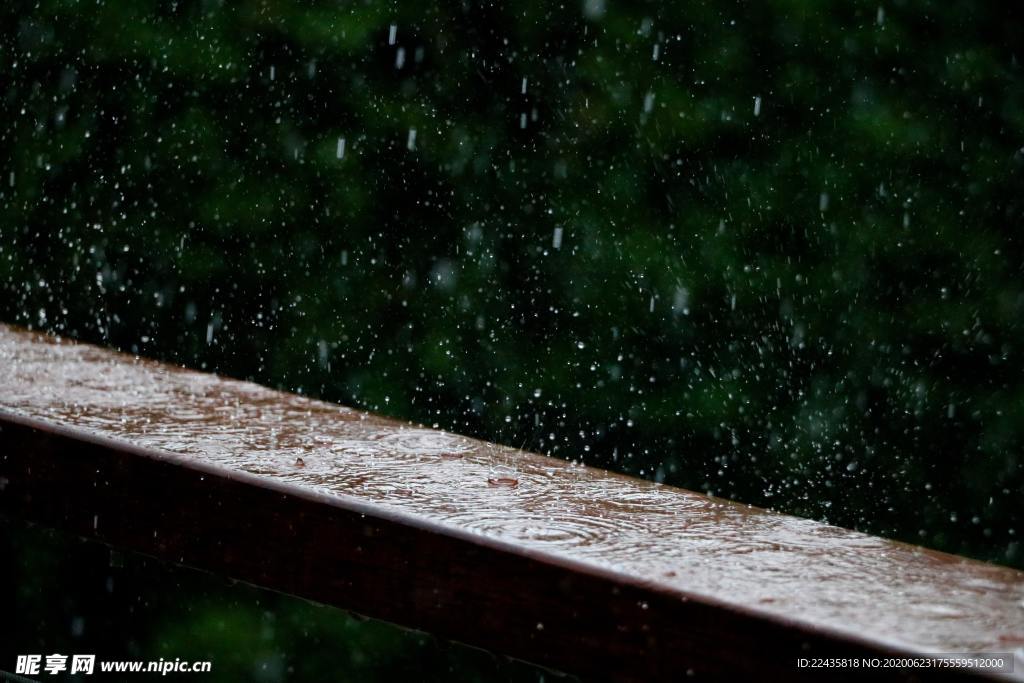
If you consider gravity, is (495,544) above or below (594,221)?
below

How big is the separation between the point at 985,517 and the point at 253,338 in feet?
6.76

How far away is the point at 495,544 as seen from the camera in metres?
0.98

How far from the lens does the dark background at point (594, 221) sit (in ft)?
7.86

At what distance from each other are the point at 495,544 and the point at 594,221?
178 cm

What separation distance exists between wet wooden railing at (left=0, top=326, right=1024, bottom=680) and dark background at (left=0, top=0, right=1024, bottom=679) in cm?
130

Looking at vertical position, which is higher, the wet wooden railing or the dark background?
the dark background

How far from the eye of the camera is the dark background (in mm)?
2395

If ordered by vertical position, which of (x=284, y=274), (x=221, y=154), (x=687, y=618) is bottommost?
(x=687, y=618)

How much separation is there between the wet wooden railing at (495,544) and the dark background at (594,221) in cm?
130

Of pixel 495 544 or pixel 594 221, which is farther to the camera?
pixel 594 221

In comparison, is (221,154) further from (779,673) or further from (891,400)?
(779,673)

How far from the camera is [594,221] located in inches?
105

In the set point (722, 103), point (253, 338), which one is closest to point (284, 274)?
point (253, 338)

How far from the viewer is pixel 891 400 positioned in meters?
2.48
